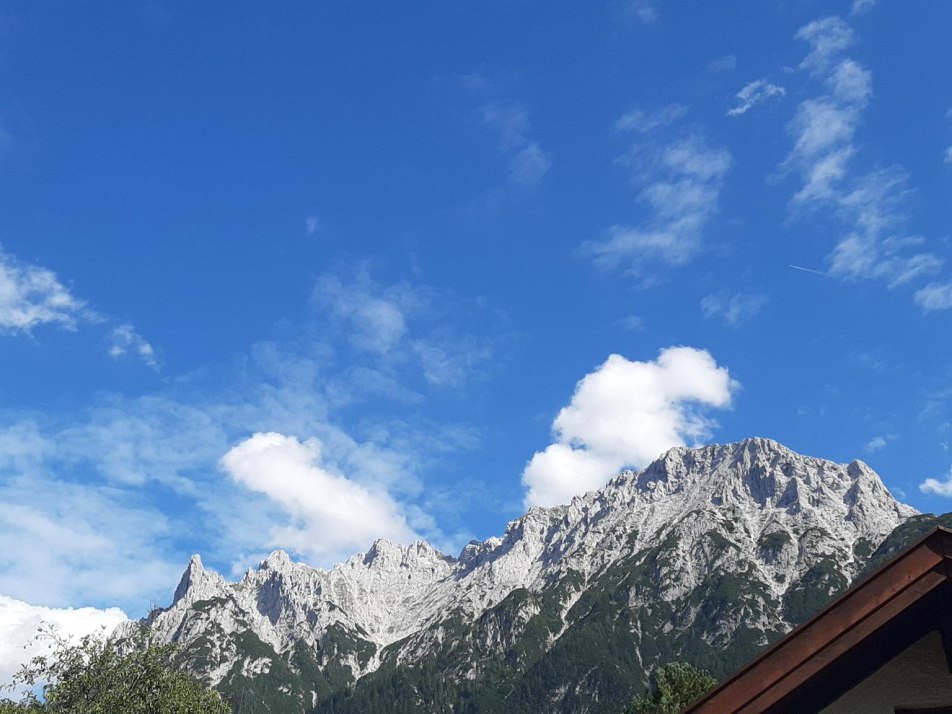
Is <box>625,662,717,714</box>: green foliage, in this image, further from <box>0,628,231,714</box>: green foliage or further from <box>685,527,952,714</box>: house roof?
<box>685,527,952,714</box>: house roof

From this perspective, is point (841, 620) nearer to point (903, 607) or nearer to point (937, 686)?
point (903, 607)

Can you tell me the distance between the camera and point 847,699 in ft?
21.7

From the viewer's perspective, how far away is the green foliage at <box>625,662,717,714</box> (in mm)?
67500

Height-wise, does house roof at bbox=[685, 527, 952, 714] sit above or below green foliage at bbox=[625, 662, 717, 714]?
below

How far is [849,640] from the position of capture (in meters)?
6.38

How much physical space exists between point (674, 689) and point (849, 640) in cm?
7253

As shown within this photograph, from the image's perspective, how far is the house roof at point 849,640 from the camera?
624cm

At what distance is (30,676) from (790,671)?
Result: 49887 mm

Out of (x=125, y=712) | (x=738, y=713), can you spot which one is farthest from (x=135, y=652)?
(x=738, y=713)

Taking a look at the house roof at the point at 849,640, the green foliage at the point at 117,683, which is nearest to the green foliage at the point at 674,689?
the green foliage at the point at 117,683

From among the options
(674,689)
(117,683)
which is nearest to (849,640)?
(117,683)

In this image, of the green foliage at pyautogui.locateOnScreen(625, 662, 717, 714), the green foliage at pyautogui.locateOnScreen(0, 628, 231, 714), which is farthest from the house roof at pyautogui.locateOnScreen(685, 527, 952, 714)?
the green foliage at pyautogui.locateOnScreen(625, 662, 717, 714)

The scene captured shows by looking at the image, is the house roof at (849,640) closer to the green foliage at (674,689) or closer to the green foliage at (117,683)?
the green foliage at (117,683)

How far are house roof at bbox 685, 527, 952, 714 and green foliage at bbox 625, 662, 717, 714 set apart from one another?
6597cm
